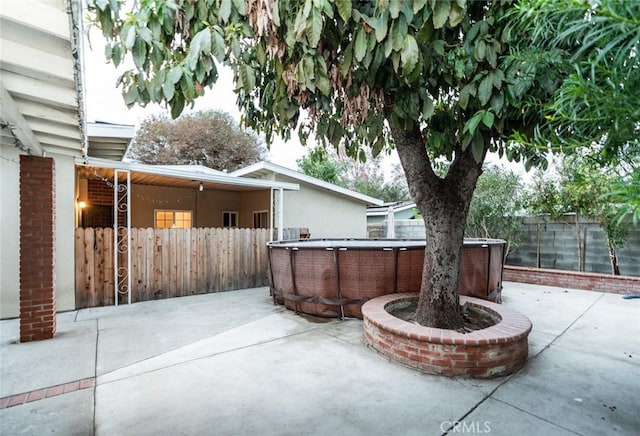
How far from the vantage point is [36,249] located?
3988mm

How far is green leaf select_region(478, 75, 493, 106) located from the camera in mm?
2146

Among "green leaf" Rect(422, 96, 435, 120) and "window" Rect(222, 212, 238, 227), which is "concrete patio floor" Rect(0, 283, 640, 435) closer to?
"green leaf" Rect(422, 96, 435, 120)

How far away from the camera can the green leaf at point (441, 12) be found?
180 centimetres

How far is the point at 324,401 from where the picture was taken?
2633mm

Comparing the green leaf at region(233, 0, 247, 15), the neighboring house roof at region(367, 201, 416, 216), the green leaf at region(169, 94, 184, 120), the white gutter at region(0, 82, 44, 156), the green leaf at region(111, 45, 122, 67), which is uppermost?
the green leaf at region(233, 0, 247, 15)

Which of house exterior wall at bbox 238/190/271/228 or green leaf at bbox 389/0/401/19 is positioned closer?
green leaf at bbox 389/0/401/19

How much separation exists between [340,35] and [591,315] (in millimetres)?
5954

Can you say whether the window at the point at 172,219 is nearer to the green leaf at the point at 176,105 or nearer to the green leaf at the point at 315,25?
the green leaf at the point at 176,105

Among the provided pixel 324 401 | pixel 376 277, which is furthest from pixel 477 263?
pixel 324 401

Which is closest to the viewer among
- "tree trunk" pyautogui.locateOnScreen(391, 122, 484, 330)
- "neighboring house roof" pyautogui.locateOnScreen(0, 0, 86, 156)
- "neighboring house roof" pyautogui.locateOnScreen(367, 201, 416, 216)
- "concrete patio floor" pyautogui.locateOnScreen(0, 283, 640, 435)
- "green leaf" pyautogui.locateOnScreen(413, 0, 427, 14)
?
"green leaf" pyautogui.locateOnScreen(413, 0, 427, 14)

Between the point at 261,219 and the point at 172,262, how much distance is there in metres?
4.42

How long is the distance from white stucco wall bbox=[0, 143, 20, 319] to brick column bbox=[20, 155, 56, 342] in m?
1.45

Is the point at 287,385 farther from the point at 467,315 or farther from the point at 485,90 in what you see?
the point at 485,90

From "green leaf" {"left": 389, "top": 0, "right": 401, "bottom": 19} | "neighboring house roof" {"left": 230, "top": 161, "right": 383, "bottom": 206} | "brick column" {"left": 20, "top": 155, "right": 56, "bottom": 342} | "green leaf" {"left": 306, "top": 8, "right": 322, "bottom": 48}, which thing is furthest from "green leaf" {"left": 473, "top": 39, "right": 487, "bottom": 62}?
"neighboring house roof" {"left": 230, "top": 161, "right": 383, "bottom": 206}
